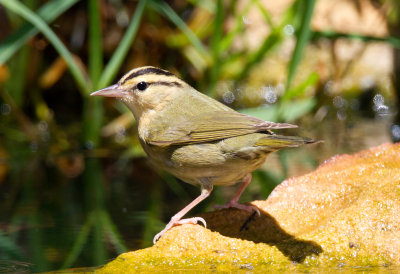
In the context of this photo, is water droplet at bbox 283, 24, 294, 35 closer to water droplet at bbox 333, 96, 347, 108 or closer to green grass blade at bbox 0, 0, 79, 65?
water droplet at bbox 333, 96, 347, 108

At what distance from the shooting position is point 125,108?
7.43 meters

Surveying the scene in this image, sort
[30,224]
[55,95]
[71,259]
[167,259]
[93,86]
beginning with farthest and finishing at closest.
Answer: [55,95]
[93,86]
[30,224]
[71,259]
[167,259]

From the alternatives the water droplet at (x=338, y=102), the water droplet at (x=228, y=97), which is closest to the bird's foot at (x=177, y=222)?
the water droplet at (x=228, y=97)

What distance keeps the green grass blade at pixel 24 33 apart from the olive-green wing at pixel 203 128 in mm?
2133

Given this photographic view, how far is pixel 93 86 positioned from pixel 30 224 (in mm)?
2305

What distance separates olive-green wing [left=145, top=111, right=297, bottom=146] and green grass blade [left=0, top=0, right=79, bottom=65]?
2.13 metres

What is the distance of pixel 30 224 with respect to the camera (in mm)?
4441

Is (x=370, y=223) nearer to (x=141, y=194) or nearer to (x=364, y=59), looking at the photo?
(x=141, y=194)

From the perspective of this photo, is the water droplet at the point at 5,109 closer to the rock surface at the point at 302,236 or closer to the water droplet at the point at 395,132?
the water droplet at the point at 395,132

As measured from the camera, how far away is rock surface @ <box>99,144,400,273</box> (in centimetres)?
332

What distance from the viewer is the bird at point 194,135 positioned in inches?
145

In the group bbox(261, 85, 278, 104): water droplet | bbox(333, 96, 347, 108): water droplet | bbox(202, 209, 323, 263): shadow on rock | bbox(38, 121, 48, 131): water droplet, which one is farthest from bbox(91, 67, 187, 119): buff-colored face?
bbox(333, 96, 347, 108): water droplet

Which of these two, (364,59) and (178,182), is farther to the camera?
(364,59)

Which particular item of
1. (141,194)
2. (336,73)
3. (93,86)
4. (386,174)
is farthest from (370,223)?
(336,73)
